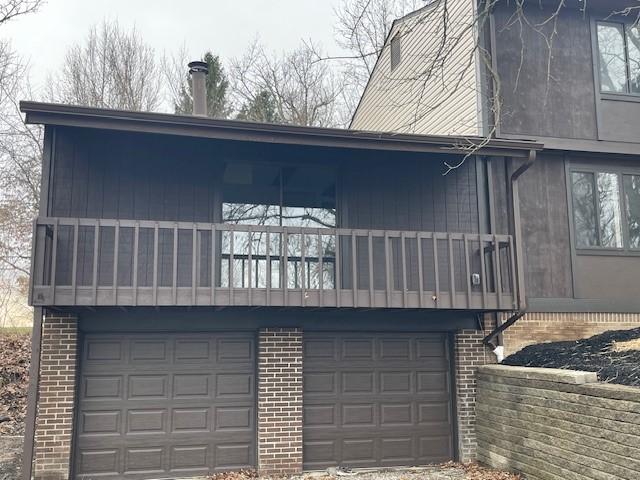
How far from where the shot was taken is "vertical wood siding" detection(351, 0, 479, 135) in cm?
1041

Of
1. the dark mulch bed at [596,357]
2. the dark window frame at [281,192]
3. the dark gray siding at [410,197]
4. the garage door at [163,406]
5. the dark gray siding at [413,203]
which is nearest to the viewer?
the dark mulch bed at [596,357]

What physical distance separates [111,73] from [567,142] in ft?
62.6

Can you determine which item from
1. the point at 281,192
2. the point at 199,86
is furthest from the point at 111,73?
the point at 281,192

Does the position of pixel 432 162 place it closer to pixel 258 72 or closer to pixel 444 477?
pixel 444 477

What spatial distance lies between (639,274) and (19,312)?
68.4 feet

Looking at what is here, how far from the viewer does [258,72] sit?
1019 inches

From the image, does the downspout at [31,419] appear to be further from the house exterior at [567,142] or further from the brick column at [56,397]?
the house exterior at [567,142]

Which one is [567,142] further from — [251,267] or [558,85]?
[251,267]

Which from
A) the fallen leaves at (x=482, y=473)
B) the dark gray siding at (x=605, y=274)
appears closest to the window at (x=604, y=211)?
the dark gray siding at (x=605, y=274)

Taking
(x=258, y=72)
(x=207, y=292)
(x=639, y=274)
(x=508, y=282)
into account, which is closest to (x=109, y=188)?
(x=207, y=292)

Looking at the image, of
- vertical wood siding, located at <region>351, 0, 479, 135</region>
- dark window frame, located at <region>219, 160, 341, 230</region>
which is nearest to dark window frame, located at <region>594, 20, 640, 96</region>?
vertical wood siding, located at <region>351, 0, 479, 135</region>

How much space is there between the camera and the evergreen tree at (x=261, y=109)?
23.9m

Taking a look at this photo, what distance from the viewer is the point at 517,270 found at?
852 cm

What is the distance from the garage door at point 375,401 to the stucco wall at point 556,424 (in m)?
0.71
